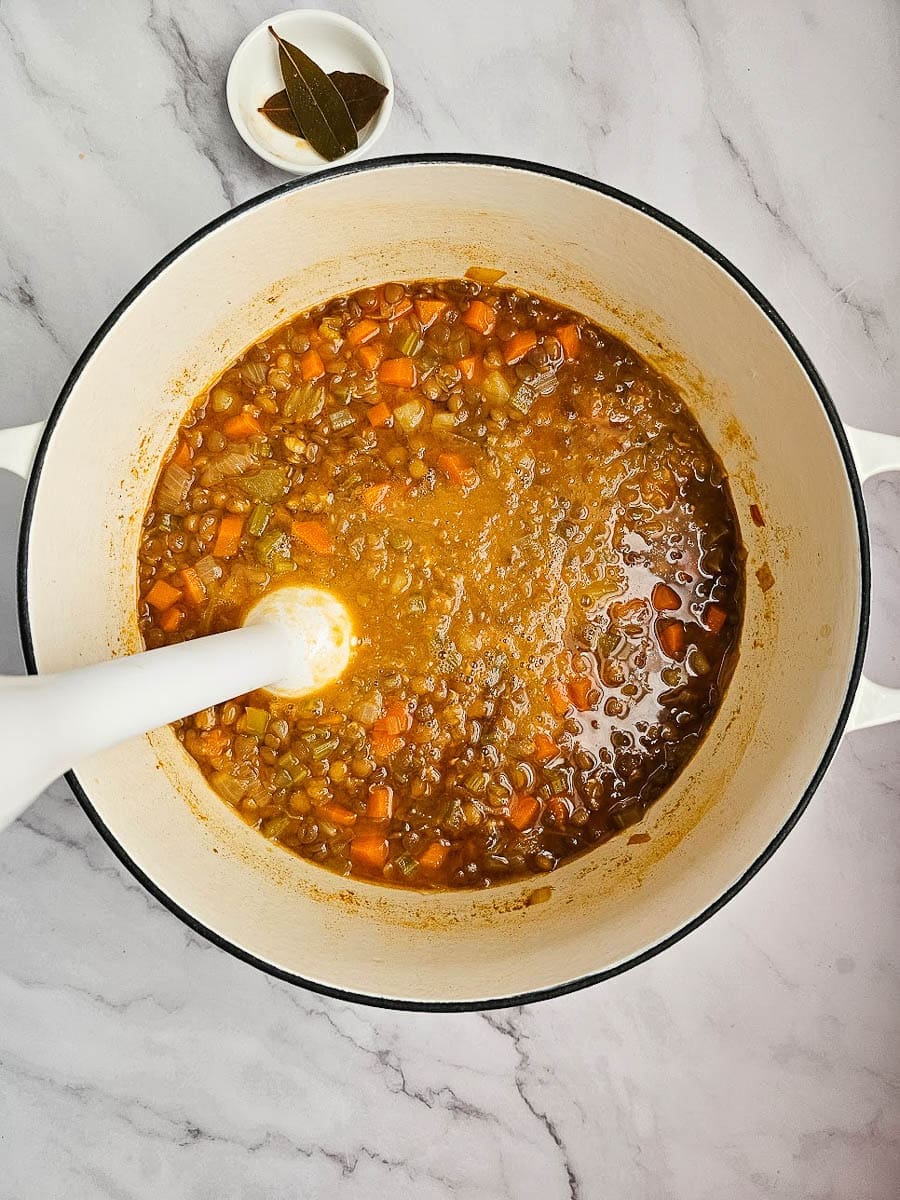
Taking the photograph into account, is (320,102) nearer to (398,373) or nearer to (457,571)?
(398,373)

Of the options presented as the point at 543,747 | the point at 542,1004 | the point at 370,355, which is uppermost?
the point at 370,355

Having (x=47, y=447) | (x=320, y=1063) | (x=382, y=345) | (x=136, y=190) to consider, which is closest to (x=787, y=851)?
(x=320, y=1063)

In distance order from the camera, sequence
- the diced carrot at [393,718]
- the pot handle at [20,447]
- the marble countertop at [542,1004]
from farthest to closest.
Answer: the marble countertop at [542,1004] < the diced carrot at [393,718] < the pot handle at [20,447]

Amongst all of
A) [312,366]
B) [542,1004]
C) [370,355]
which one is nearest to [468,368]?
[370,355]

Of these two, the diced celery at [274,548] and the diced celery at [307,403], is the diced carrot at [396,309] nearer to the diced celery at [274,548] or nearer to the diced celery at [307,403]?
the diced celery at [307,403]

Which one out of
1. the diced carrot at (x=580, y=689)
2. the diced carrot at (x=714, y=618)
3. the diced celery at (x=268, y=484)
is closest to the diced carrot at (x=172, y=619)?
the diced celery at (x=268, y=484)

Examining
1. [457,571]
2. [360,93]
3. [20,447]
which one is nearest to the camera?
[20,447]
